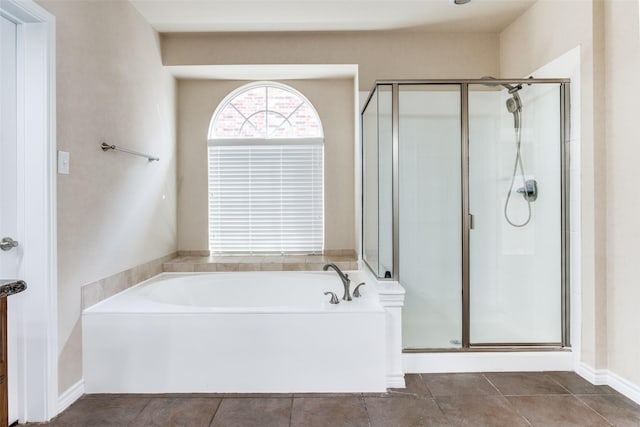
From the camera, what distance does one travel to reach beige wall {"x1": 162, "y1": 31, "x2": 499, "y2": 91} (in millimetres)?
3072

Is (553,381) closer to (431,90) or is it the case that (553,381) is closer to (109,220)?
(431,90)

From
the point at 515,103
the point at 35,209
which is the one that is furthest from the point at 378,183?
the point at 35,209

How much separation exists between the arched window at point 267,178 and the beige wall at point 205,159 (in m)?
0.08

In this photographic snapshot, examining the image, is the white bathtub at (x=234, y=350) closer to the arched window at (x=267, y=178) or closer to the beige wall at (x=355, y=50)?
the arched window at (x=267, y=178)

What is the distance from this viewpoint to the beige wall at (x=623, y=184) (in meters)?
1.92

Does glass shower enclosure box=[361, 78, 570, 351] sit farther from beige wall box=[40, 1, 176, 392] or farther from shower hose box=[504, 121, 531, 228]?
beige wall box=[40, 1, 176, 392]

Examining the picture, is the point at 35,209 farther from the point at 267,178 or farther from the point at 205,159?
the point at 267,178

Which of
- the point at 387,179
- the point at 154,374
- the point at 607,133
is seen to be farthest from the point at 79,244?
the point at 607,133

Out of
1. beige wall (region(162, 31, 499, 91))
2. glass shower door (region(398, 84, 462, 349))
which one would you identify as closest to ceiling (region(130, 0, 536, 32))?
beige wall (region(162, 31, 499, 91))

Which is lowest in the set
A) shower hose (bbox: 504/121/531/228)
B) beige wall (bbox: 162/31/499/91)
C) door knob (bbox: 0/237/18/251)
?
door knob (bbox: 0/237/18/251)

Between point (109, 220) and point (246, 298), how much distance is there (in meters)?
1.15

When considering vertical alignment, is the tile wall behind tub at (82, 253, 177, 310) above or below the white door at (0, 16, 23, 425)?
below

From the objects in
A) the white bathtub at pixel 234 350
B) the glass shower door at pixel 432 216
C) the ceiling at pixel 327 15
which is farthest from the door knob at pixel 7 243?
the glass shower door at pixel 432 216

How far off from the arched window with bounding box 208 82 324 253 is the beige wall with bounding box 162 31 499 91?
0.50 meters
